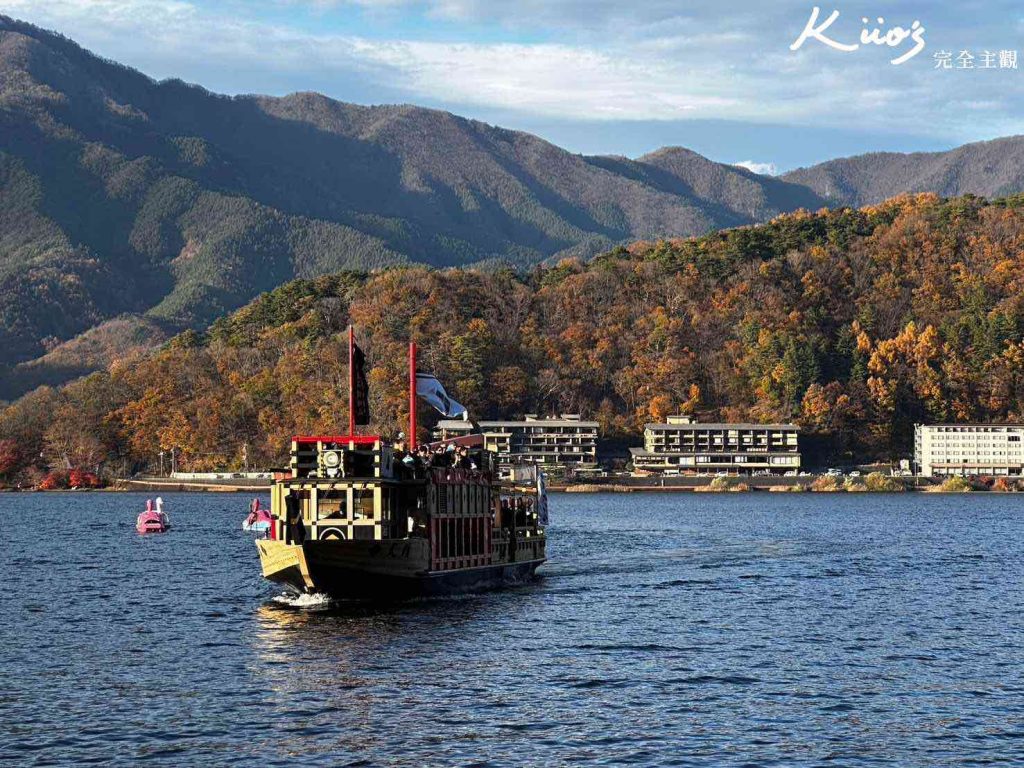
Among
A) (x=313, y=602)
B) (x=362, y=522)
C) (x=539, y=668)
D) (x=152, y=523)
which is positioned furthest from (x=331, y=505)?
(x=152, y=523)

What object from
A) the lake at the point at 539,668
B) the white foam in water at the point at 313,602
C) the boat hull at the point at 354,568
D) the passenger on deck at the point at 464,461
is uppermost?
the passenger on deck at the point at 464,461

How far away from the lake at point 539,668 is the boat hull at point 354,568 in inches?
41.6

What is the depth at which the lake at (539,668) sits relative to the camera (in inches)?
1499

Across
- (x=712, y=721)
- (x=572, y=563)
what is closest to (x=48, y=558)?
(x=572, y=563)

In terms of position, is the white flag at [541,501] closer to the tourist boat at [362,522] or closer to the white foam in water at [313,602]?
the tourist boat at [362,522]

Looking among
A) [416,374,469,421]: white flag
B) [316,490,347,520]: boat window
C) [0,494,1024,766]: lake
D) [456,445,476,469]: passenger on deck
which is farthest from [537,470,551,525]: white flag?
[316,490,347,520]: boat window

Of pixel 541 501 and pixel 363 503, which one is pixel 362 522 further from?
pixel 541 501

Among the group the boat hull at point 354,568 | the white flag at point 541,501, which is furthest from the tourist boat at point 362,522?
the white flag at point 541,501

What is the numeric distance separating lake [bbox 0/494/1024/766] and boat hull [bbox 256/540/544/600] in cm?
106

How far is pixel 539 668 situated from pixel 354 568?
1264 centimetres

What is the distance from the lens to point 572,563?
8856 centimetres

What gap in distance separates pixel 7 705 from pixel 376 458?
66.4 ft

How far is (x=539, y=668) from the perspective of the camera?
161 feet

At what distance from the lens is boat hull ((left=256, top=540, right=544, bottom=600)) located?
58375mm
